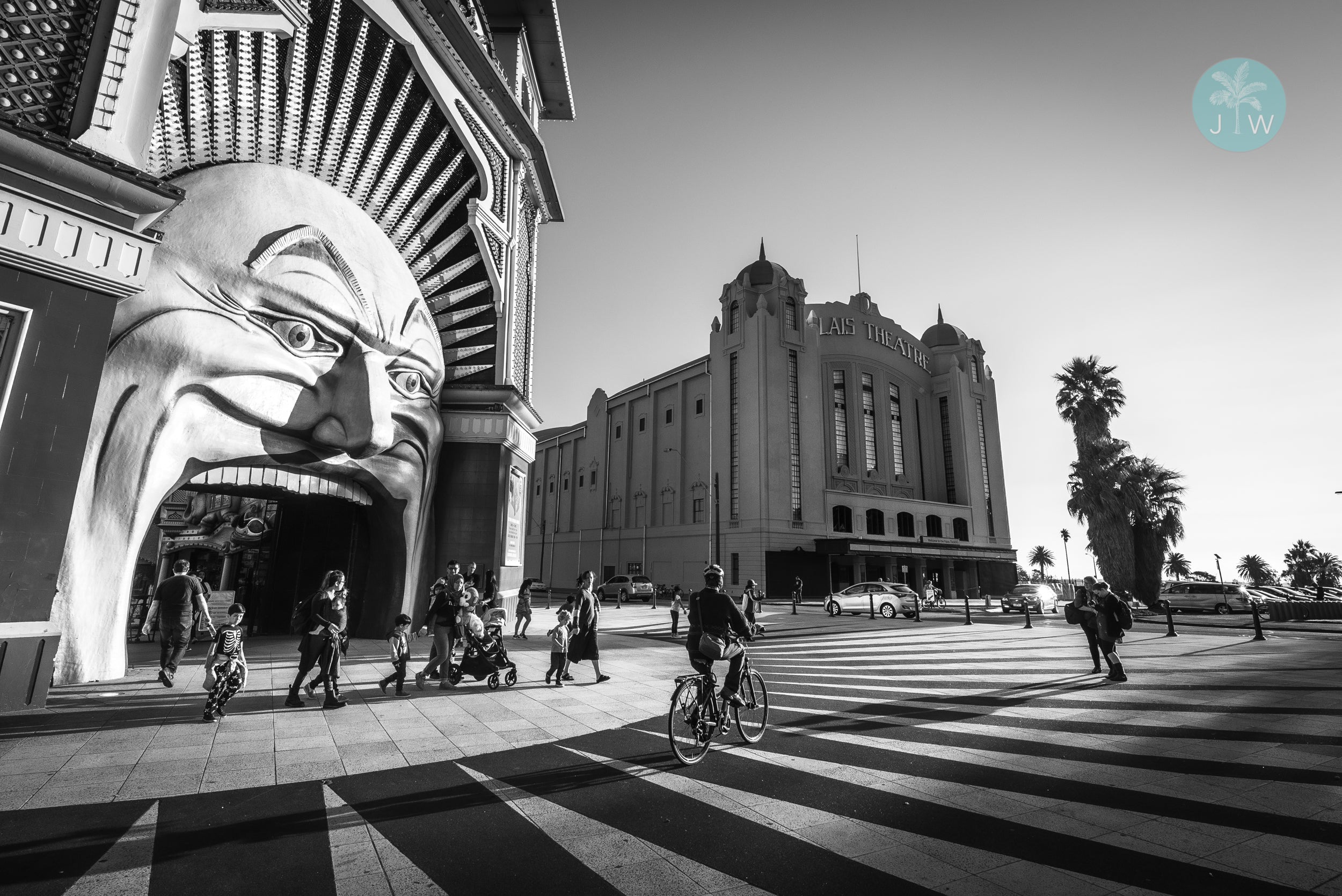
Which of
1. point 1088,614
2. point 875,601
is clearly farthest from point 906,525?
point 1088,614

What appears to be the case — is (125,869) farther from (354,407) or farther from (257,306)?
(354,407)

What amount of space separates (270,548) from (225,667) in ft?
40.3

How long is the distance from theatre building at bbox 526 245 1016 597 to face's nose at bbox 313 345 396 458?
88.3 ft

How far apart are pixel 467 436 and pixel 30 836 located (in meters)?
14.0

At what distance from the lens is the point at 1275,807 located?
15.0ft

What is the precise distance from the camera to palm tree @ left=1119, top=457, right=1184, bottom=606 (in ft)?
105

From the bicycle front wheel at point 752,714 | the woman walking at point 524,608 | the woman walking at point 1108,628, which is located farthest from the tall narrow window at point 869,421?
the bicycle front wheel at point 752,714

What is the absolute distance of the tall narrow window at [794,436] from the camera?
42156 mm

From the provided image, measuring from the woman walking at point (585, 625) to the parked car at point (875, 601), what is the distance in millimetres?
19138

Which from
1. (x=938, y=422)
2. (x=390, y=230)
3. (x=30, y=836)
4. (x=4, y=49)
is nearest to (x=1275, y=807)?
(x=30, y=836)

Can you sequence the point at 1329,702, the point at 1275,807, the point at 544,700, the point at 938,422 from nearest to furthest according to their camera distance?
the point at 1275,807
the point at 1329,702
the point at 544,700
the point at 938,422

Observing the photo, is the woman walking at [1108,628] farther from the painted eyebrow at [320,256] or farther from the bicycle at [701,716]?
the painted eyebrow at [320,256]

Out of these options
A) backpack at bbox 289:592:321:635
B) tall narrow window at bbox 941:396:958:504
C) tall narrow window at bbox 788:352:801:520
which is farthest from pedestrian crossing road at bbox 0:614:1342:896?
tall narrow window at bbox 941:396:958:504

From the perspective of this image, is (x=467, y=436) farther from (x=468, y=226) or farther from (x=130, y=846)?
(x=130, y=846)
